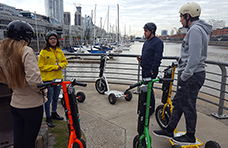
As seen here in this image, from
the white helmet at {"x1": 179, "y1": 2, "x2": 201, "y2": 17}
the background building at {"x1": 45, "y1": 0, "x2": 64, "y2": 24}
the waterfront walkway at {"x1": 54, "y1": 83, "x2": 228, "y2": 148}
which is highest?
the background building at {"x1": 45, "y1": 0, "x2": 64, "y2": 24}

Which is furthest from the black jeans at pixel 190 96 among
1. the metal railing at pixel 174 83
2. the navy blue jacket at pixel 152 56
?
the metal railing at pixel 174 83

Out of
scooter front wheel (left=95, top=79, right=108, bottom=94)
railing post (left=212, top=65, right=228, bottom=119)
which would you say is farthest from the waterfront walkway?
scooter front wheel (left=95, top=79, right=108, bottom=94)

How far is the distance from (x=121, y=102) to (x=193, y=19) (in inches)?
120

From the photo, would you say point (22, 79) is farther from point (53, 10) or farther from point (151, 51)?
point (53, 10)

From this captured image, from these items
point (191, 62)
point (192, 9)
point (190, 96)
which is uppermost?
point (192, 9)

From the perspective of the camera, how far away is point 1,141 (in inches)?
99.5

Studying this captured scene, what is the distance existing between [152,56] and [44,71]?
2.29 m

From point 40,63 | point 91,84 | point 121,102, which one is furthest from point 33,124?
point 91,84

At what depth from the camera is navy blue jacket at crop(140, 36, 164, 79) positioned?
3.65 metres

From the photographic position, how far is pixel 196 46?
236cm

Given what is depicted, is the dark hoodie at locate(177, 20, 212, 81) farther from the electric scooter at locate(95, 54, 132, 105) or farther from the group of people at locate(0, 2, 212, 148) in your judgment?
the electric scooter at locate(95, 54, 132, 105)

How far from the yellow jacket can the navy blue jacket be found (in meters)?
1.80

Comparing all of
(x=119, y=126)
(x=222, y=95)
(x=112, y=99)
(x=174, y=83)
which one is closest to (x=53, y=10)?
(x=174, y=83)

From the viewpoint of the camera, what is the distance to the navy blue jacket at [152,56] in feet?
12.0
